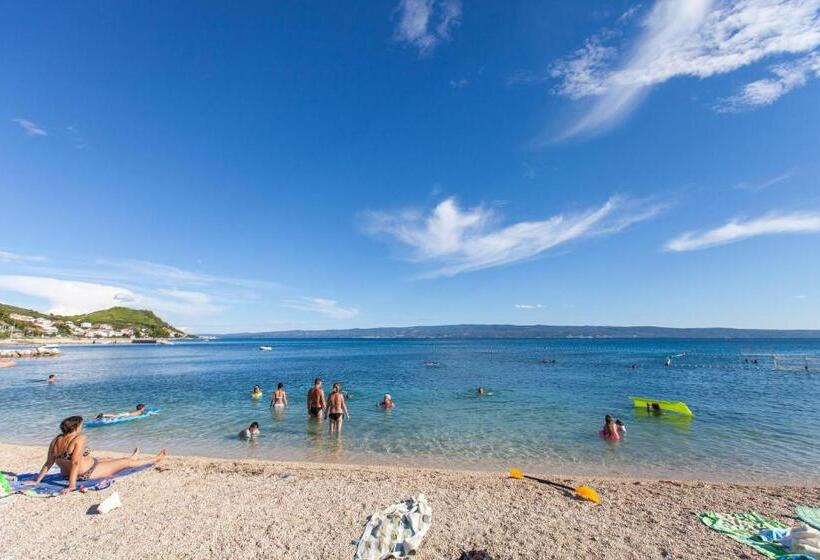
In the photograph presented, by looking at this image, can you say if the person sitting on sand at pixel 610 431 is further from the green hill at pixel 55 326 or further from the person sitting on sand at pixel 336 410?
the green hill at pixel 55 326

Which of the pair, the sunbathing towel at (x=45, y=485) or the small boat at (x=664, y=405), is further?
the small boat at (x=664, y=405)

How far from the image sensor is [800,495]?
9.28 metres

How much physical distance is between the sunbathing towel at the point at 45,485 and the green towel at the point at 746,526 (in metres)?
12.4

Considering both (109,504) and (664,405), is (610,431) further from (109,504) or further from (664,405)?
(109,504)

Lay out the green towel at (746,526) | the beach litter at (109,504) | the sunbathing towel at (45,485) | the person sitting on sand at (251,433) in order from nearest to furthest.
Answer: the green towel at (746,526), the beach litter at (109,504), the sunbathing towel at (45,485), the person sitting on sand at (251,433)

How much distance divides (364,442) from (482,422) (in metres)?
5.68

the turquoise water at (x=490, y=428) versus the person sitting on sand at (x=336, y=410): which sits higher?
the person sitting on sand at (x=336, y=410)

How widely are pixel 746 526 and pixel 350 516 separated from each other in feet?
23.3

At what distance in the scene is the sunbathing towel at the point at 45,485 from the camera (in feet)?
27.7

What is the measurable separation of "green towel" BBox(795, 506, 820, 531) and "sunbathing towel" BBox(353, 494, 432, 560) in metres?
7.26

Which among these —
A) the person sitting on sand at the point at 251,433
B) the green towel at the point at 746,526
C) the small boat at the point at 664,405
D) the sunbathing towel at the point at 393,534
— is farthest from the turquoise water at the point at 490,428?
the sunbathing towel at the point at 393,534

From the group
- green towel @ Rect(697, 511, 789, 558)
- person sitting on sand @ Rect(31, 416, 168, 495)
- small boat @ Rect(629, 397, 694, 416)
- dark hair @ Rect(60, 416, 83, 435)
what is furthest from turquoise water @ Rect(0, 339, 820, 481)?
dark hair @ Rect(60, 416, 83, 435)

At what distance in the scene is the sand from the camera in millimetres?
6402

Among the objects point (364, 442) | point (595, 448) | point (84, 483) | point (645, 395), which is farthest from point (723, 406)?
point (84, 483)
